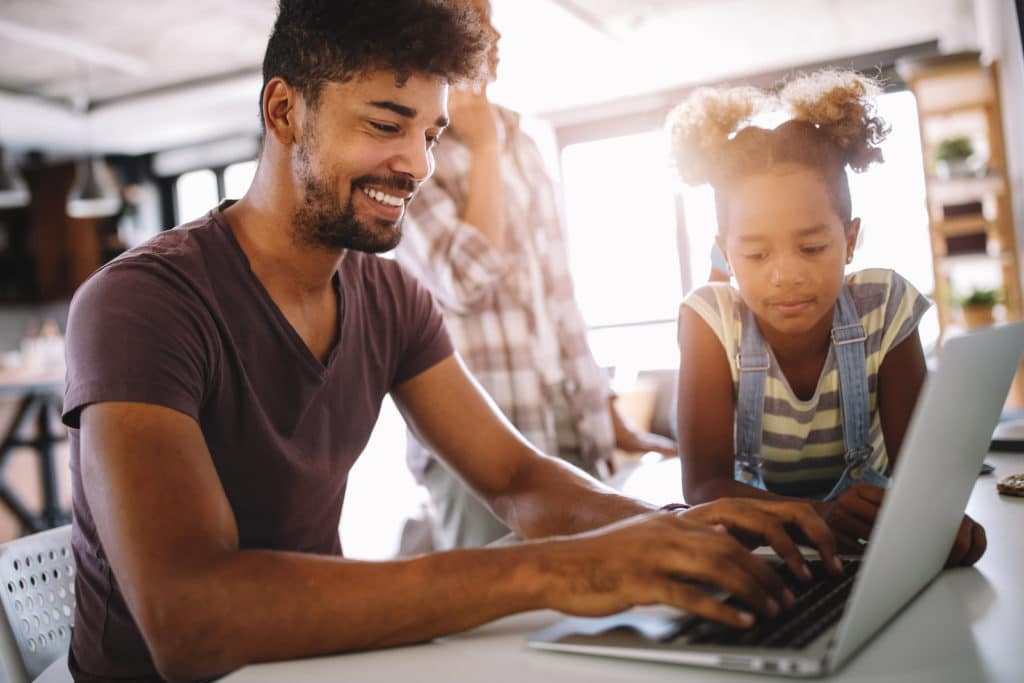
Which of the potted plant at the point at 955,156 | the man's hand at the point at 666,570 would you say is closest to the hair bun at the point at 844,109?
the man's hand at the point at 666,570

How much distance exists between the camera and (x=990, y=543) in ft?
2.81

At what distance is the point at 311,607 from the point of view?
0.68 meters

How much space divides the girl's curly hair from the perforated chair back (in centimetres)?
98

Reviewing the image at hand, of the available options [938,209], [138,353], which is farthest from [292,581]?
[938,209]

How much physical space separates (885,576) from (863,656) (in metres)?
0.06

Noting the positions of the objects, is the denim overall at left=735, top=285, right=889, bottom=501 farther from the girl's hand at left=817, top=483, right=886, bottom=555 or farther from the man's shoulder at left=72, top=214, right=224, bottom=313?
the man's shoulder at left=72, top=214, right=224, bottom=313

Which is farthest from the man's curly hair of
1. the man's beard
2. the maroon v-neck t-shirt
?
the maroon v-neck t-shirt

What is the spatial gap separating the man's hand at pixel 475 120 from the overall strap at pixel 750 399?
84 centimetres

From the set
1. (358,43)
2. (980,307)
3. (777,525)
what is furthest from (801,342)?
(980,307)

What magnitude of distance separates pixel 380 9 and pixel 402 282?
Answer: 1.26ft

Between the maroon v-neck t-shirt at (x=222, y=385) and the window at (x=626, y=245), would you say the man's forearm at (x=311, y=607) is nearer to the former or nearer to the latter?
the maroon v-neck t-shirt at (x=222, y=385)

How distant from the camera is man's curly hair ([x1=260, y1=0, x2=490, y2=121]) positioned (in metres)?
1.12

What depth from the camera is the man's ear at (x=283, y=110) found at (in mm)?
1168

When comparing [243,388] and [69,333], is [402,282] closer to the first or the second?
[243,388]
